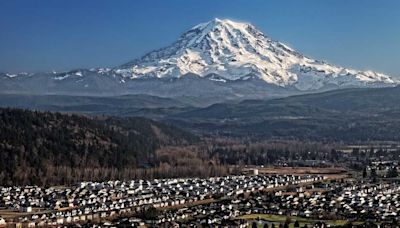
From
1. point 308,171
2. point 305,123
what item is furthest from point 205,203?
point 305,123

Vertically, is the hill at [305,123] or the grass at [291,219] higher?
the hill at [305,123]

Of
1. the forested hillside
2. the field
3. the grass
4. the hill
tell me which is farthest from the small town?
the hill

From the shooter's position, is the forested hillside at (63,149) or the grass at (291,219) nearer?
the grass at (291,219)

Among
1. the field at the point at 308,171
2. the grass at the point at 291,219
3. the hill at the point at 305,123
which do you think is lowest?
the grass at the point at 291,219

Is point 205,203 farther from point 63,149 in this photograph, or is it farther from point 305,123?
point 305,123

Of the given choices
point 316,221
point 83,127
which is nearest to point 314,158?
point 83,127

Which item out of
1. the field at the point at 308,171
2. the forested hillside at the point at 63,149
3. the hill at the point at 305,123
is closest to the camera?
the forested hillside at the point at 63,149

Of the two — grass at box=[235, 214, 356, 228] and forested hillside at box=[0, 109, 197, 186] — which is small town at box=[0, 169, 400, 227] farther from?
forested hillside at box=[0, 109, 197, 186]

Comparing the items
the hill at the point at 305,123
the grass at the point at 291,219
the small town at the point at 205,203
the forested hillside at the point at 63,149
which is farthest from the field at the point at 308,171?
the hill at the point at 305,123

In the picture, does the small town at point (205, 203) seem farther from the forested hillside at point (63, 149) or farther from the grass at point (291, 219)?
the forested hillside at point (63, 149)
